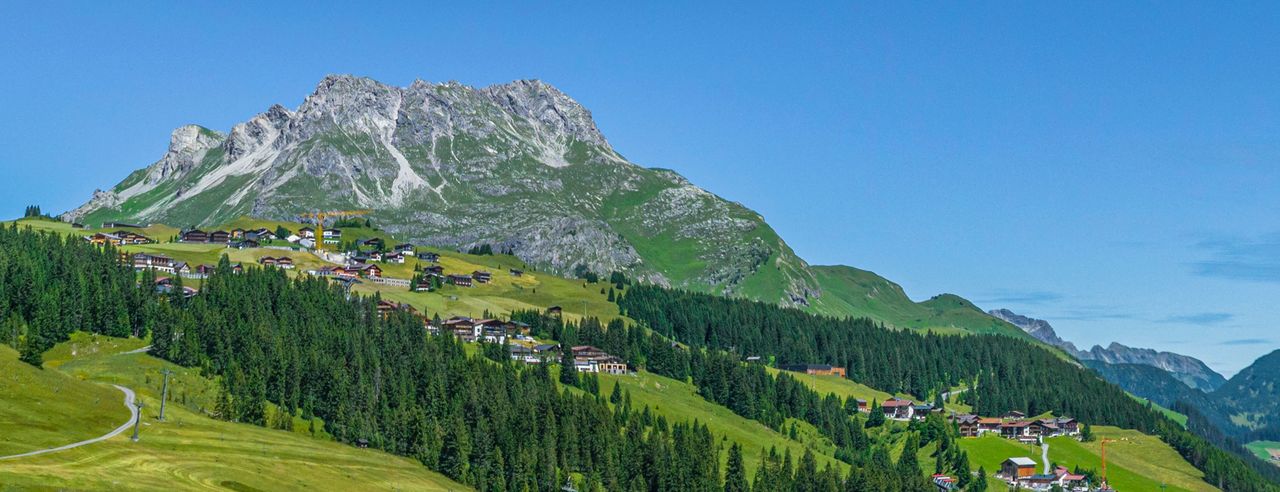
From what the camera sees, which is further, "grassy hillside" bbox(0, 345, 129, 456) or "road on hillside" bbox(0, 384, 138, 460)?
"grassy hillside" bbox(0, 345, 129, 456)

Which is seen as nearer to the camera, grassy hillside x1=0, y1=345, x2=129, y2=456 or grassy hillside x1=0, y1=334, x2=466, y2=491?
grassy hillside x1=0, y1=334, x2=466, y2=491

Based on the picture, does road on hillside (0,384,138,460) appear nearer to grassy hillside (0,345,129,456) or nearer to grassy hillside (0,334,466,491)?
grassy hillside (0,345,129,456)

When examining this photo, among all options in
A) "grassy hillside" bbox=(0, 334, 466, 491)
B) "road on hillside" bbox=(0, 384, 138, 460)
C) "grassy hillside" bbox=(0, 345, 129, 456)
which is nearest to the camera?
"grassy hillside" bbox=(0, 334, 466, 491)

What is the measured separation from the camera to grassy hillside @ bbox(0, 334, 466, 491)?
425 feet

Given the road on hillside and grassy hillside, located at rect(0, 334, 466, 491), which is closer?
grassy hillside, located at rect(0, 334, 466, 491)

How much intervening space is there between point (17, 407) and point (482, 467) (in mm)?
68886

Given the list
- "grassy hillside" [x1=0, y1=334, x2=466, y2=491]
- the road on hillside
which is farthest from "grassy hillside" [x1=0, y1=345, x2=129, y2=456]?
the road on hillside

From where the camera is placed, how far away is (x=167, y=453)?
486 ft

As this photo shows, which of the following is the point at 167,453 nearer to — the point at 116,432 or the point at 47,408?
the point at 116,432

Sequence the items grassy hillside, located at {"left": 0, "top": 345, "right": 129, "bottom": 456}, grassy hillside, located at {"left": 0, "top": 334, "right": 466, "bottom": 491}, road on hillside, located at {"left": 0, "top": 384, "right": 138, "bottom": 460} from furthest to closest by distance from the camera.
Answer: grassy hillside, located at {"left": 0, "top": 345, "right": 129, "bottom": 456}
road on hillside, located at {"left": 0, "top": 384, "right": 138, "bottom": 460}
grassy hillside, located at {"left": 0, "top": 334, "right": 466, "bottom": 491}

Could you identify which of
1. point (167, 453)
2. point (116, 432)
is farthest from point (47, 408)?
point (167, 453)

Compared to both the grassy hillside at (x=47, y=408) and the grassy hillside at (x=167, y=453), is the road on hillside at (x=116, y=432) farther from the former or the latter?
the grassy hillside at (x=167, y=453)

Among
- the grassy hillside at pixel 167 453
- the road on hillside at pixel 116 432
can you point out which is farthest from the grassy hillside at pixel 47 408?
the road on hillside at pixel 116 432

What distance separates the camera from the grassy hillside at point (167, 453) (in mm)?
129500
